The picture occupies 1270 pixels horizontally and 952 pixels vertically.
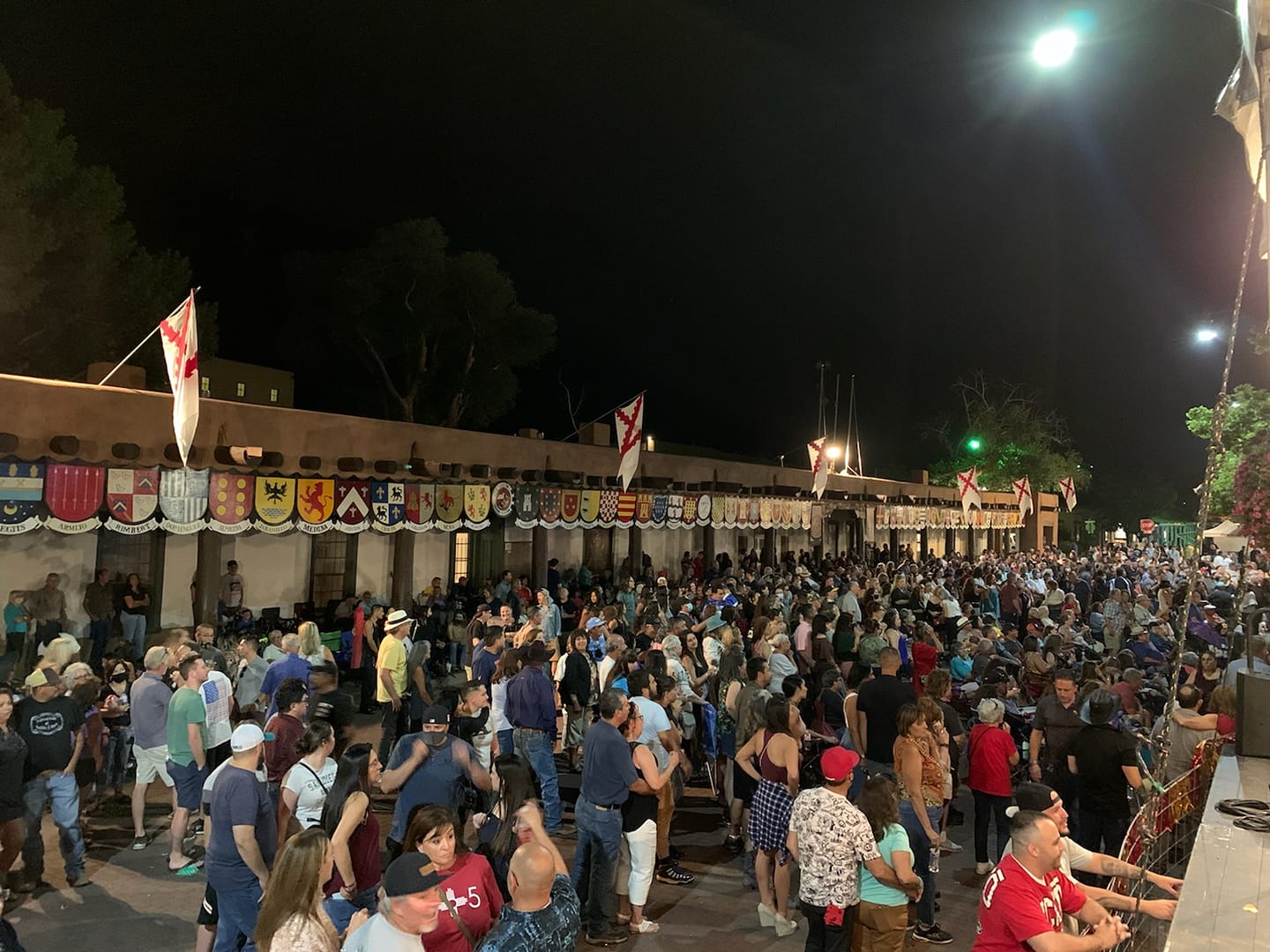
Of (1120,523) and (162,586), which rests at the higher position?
(1120,523)

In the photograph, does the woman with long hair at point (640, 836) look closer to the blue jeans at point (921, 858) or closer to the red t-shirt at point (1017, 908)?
the blue jeans at point (921, 858)

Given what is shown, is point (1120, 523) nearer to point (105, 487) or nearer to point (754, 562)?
point (754, 562)

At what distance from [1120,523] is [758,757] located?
76.8 m

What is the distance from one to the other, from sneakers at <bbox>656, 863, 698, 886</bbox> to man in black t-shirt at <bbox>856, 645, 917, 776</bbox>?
1721 millimetres

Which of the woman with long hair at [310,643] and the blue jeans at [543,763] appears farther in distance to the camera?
the woman with long hair at [310,643]

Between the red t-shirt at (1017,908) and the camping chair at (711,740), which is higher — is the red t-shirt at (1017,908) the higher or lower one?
the higher one

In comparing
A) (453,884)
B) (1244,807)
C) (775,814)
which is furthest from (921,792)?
(453,884)

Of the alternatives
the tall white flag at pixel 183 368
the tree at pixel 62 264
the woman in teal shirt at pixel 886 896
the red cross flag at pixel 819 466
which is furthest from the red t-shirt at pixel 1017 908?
the tree at pixel 62 264

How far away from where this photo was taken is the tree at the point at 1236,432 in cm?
899

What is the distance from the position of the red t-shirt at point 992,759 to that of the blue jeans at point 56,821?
7016 millimetres

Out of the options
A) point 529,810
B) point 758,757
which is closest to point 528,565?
point 758,757

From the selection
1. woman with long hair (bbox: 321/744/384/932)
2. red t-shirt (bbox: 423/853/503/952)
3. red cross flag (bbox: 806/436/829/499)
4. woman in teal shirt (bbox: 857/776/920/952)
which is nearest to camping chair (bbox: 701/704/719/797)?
woman in teal shirt (bbox: 857/776/920/952)

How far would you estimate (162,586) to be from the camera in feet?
42.5

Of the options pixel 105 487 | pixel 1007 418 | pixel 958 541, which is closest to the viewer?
pixel 105 487
